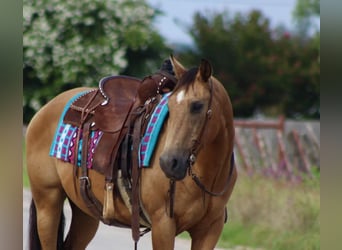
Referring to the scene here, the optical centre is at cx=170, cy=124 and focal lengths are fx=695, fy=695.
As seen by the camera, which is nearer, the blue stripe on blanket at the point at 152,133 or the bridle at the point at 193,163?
the bridle at the point at 193,163

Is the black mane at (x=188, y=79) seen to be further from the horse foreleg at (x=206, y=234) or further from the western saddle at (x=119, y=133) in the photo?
the horse foreleg at (x=206, y=234)

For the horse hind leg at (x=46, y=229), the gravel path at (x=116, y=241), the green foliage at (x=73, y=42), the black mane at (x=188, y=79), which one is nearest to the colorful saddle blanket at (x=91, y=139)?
the black mane at (x=188, y=79)

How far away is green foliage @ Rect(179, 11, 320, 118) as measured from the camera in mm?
21406

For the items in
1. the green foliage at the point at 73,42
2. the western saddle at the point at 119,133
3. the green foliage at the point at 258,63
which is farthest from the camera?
the green foliage at the point at 258,63

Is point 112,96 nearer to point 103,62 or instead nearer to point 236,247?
point 236,247

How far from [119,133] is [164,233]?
71cm

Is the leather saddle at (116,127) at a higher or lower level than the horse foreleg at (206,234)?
higher

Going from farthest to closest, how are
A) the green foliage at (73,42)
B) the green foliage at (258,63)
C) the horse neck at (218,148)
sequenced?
the green foliage at (258,63), the green foliage at (73,42), the horse neck at (218,148)

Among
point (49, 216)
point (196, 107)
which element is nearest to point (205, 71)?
point (196, 107)

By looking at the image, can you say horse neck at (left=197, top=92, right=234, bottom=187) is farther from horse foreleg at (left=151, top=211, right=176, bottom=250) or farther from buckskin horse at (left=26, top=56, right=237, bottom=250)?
horse foreleg at (left=151, top=211, right=176, bottom=250)

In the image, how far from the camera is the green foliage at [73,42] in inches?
635

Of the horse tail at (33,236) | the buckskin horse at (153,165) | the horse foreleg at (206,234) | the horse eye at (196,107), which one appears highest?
the horse eye at (196,107)

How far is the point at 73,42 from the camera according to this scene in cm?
1619

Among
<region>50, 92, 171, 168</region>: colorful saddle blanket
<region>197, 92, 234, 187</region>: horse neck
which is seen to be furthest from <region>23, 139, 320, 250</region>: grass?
<region>197, 92, 234, 187</region>: horse neck
